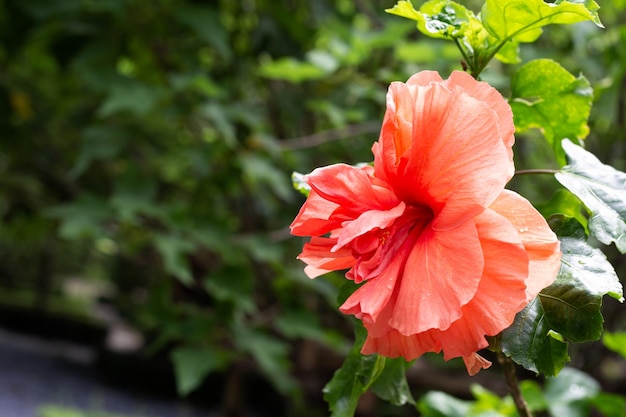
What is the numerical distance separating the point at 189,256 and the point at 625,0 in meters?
1.66

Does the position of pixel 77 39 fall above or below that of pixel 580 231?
below

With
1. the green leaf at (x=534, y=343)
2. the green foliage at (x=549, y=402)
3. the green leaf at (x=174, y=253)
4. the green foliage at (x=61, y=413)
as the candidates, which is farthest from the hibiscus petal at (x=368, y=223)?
the green foliage at (x=61, y=413)

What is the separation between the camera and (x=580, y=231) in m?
0.44

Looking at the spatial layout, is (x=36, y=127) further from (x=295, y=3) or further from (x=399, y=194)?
(x=399, y=194)

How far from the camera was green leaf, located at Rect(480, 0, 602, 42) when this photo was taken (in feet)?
1.38

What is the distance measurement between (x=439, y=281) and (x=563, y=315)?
0.10 m

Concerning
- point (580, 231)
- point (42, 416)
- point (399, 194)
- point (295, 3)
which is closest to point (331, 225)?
point (399, 194)

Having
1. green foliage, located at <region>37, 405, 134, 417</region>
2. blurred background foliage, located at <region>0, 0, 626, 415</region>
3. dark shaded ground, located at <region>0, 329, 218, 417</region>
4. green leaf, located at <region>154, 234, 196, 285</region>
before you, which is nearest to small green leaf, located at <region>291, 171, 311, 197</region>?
blurred background foliage, located at <region>0, 0, 626, 415</region>

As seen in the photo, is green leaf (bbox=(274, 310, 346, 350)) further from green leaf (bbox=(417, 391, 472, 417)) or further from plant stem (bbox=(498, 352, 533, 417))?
plant stem (bbox=(498, 352, 533, 417))

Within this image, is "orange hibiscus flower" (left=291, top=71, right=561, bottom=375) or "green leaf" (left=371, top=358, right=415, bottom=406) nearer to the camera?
"orange hibiscus flower" (left=291, top=71, right=561, bottom=375)

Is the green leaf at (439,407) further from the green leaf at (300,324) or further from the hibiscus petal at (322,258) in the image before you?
the green leaf at (300,324)

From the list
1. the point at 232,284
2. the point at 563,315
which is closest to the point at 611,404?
the point at 563,315

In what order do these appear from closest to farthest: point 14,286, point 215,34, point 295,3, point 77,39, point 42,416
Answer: point 215,34, point 77,39, point 295,3, point 42,416, point 14,286

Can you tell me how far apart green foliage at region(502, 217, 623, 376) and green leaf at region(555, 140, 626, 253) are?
2 centimetres
